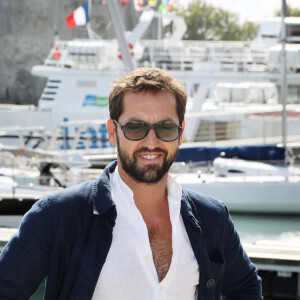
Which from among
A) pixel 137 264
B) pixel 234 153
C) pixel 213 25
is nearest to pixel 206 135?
pixel 234 153

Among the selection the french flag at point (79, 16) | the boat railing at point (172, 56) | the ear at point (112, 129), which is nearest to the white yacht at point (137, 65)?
the boat railing at point (172, 56)

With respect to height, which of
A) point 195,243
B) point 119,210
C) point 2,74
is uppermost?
point 119,210

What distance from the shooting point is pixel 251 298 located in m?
1.84

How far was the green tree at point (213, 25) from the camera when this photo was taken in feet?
168

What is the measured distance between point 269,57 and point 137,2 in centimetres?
433

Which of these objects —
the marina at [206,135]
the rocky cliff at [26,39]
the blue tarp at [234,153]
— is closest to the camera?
the marina at [206,135]

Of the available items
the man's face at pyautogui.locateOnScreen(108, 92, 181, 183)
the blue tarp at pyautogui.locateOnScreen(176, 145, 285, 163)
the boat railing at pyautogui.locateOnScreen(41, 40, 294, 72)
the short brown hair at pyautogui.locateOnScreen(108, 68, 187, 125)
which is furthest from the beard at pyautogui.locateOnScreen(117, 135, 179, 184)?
the boat railing at pyautogui.locateOnScreen(41, 40, 294, 72)

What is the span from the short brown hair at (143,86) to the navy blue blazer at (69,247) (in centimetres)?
22

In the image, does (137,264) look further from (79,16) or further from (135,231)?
(79,16)

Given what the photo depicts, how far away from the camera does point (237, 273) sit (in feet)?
6.05

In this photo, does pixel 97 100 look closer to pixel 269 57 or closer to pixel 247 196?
pixel 269 57

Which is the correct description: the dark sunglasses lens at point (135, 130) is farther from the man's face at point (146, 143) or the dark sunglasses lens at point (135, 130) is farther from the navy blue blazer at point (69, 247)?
the navy blue blazer at point (69, 247)

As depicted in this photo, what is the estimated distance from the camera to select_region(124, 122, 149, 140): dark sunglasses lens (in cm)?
167

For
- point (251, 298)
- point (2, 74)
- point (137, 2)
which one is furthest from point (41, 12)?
point (251, 298)
